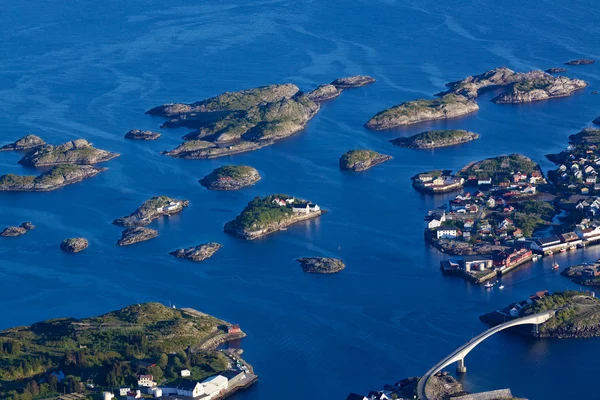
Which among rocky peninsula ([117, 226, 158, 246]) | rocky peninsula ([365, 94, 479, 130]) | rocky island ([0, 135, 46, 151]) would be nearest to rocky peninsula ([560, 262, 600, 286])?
rocky peninsula ([117, 226, 158, 246])

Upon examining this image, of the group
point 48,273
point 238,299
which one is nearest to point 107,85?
point 48,273

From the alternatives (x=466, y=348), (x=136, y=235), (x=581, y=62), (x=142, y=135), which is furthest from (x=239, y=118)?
(x=466, y=348)

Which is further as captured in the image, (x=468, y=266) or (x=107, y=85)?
(x=107, y=85)

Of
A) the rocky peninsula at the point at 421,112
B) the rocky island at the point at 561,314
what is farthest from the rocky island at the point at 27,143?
the rocky island at the point at 561,314

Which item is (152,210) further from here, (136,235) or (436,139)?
(436,139)

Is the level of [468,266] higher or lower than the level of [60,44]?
higher

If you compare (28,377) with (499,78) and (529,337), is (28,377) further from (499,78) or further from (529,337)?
(499,78)

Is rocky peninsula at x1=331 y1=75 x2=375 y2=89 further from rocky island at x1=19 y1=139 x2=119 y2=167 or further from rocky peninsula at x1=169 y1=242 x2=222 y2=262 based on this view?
rocky peninsula at x1=169 y1=242 x2=222 y2=262

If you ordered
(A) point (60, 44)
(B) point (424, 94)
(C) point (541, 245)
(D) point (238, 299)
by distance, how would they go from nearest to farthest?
1. (D) point (238, 299)
2. (C) point (541, 245)
3. (B) point (424, 94)
4. (A) point (60, 44)
